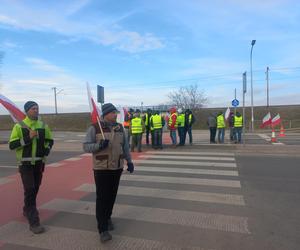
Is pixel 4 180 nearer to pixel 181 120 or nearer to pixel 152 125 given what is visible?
pixel 152 125

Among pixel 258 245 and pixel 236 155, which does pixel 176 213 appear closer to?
pixel 258 245

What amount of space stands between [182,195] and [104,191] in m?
2.71

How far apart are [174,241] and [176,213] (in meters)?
1.22

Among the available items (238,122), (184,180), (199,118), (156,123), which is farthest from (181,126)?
(199,118)

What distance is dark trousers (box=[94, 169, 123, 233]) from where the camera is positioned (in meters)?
4.67

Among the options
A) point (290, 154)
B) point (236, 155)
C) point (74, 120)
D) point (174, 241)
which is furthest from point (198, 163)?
point (74, 120)

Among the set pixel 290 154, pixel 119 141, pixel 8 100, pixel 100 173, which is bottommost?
pixel 290 154

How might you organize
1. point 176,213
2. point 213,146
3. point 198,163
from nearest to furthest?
point 176,213, point 198,163, point 213,146

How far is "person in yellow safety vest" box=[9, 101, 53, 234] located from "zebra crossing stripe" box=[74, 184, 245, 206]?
8.01ft

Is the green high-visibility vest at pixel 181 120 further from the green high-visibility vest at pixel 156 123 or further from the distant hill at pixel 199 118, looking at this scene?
the distant hill at pixel 199 118

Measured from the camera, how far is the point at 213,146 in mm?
15562

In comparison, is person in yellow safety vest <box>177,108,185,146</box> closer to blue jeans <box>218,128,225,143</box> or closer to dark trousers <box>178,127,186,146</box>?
dark trousers <box>178,127,186,146</box>

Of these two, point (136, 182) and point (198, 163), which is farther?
point (198, 163)

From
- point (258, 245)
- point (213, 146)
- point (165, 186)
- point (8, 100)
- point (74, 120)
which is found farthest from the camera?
point (74, 120)
